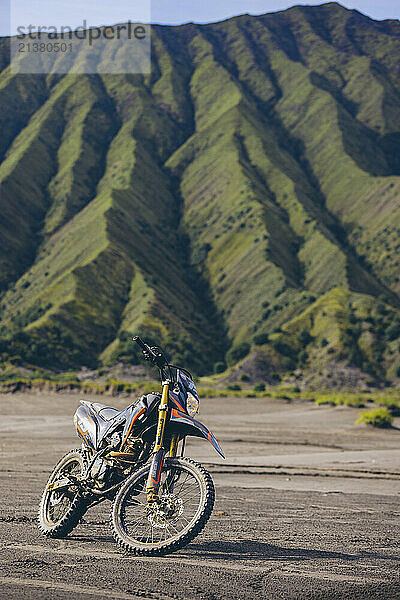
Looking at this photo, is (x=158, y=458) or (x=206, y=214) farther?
(x=206, y=214)

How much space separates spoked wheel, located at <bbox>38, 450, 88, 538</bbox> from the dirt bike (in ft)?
0.04

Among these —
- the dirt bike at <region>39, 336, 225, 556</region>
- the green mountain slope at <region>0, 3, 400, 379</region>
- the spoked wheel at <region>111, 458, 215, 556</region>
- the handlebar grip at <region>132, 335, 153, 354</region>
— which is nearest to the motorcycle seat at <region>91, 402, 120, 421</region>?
the dirt bike at <region>39, 336, 225, 556</region>

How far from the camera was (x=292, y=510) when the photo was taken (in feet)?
32.2

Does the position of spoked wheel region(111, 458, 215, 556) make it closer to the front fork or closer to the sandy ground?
the front fork

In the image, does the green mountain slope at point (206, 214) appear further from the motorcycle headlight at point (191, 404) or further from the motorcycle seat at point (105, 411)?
the motorcycle headlight at point (191, 404)

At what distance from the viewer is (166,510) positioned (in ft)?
22.2

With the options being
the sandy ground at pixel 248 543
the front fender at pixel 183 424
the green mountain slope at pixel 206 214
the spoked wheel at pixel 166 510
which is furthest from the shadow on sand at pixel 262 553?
the green mountain slope at pixel 206 214

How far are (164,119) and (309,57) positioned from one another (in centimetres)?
6290

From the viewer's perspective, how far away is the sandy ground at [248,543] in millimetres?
5711

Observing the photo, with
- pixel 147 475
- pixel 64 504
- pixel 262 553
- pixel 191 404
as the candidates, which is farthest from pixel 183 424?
pixel 64 504

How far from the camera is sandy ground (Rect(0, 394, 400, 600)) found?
18.7ft

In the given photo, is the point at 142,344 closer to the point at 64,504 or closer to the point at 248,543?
the point at 64,504

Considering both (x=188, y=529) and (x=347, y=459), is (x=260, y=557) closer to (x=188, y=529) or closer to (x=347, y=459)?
(x=188, y=529)

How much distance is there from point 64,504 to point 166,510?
1720 mm
